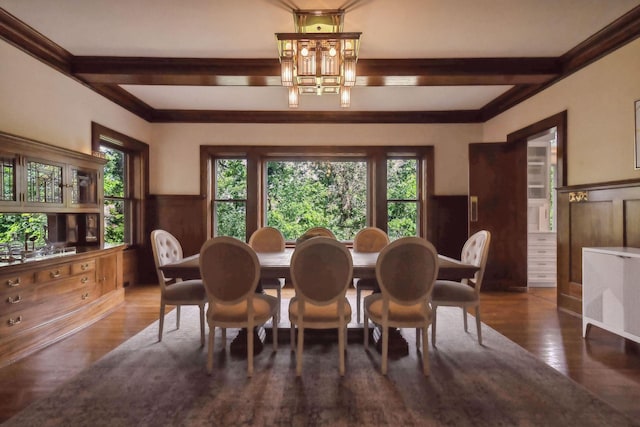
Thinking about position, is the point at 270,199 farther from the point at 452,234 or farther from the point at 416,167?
the point at 452,234

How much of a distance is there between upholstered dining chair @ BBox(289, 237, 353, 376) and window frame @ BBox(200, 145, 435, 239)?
127 inches

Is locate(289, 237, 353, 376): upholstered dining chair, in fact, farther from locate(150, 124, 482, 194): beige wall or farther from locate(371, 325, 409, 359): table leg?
locate(150, 124, 482, 194): beige wall

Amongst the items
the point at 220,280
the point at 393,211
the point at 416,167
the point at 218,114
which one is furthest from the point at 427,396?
the point at 218,114

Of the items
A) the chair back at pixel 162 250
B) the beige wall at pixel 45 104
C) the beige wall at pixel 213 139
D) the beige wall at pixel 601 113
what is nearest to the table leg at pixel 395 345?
the chair back at pixel 162 250

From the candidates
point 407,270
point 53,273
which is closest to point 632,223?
point 407,270

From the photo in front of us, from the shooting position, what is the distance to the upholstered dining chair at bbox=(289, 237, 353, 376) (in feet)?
7.12

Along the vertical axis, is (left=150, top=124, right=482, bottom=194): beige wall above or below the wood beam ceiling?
below

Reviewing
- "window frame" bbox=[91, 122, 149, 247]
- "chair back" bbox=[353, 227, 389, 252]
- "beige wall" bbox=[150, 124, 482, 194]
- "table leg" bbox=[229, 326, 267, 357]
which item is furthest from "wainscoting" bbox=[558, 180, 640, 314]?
"window frame" bbox=[91, 122, 149, 247]

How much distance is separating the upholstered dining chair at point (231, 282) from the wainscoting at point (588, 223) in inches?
127

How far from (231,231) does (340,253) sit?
368 centimetres

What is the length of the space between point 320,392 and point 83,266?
2.71 meters

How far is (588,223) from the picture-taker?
A: 3.40 m

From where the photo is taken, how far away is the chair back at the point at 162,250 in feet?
9.04

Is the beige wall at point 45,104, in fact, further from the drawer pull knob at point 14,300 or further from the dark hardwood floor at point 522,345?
the dark hardwood floor at point 522,345
